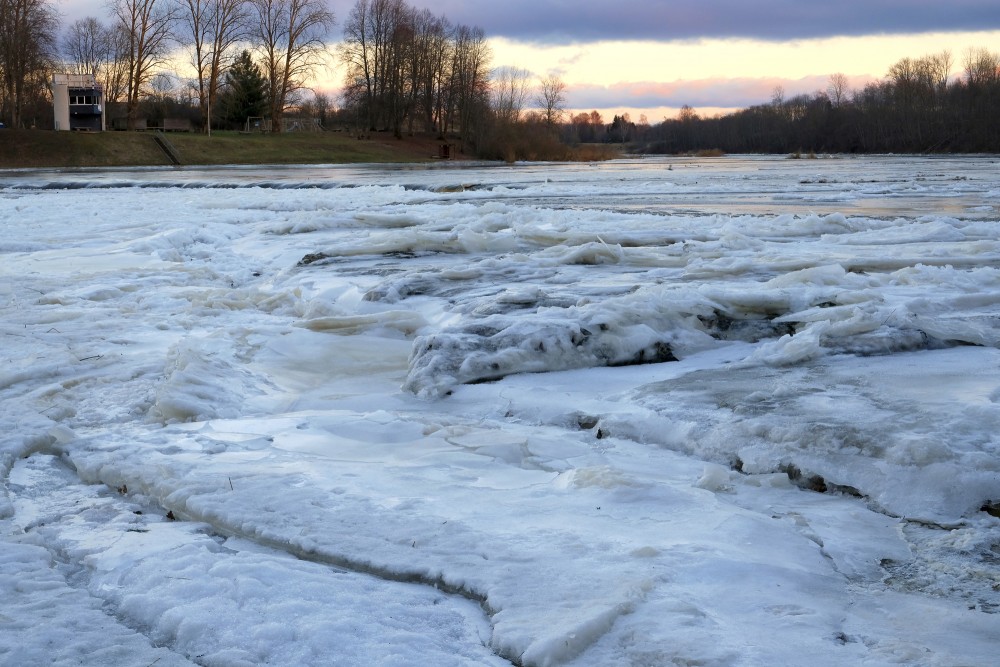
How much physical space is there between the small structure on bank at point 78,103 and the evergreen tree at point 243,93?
40.4 ft

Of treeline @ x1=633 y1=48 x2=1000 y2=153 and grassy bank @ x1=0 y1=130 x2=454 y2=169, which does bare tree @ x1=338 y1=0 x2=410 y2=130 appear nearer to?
grassy bank @ x1=0 y1=130 x2=454 y2=169

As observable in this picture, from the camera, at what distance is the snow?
216cm

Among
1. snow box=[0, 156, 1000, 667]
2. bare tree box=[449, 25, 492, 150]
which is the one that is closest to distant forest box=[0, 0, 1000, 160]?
bare tree box=[449, 25, 492, 150]

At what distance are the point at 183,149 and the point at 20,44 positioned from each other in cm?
1234

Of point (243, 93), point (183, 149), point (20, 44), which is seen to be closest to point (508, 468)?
point (183, 149)

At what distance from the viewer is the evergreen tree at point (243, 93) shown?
205 ft

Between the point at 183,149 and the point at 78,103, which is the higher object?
the point at 78,103

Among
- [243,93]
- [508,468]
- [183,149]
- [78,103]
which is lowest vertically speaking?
[508,468]

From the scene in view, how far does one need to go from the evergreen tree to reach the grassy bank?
12.6 metres

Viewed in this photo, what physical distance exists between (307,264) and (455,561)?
5742 millimetres

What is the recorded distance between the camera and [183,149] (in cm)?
4269

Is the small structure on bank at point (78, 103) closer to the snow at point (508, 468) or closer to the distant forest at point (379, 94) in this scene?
the distant forest at point (379, 94)

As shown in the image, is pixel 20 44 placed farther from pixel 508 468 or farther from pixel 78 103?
pixel 508 468

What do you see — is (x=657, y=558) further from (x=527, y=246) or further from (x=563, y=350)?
(x=527, y=246)
